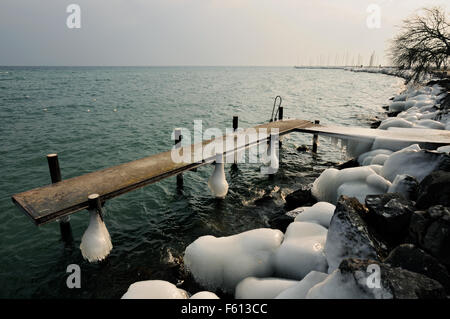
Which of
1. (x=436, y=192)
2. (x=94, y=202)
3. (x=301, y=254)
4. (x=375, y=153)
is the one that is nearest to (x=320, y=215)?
(x=301, y=254)

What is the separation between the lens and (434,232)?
160 inches

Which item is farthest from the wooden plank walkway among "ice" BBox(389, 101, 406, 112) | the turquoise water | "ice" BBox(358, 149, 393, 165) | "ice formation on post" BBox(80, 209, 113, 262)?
"ice" BBox(389, 101, 406, 112)

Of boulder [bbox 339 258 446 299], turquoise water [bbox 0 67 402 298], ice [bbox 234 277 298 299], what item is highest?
boulder [bbox 339 258 446 299]

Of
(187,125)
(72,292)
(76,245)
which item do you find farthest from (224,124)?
(72,292)

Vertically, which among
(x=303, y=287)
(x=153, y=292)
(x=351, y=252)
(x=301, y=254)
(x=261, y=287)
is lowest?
(x=261, y=287)

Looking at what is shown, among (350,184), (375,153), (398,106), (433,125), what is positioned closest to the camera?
(350,184)

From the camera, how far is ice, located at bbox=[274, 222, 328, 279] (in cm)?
487

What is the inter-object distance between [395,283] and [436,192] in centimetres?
316

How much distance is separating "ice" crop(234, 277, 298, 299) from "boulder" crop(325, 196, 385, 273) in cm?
84

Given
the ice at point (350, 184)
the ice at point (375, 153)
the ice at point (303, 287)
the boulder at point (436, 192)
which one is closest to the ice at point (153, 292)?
the ice at point (303, 287)

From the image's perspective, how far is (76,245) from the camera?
794 cm

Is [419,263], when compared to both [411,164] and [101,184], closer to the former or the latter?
[411,164]

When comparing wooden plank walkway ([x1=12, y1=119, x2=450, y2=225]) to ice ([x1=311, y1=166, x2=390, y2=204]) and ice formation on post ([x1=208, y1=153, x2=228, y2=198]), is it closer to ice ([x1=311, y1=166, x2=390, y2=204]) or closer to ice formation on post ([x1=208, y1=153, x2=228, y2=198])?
ice formation on post ([x1=208, y1=153, x2=228, y2=198])
